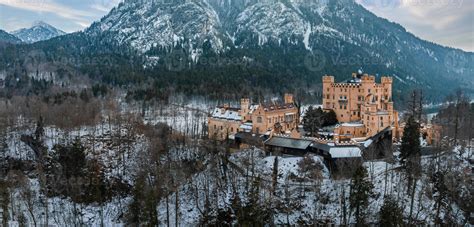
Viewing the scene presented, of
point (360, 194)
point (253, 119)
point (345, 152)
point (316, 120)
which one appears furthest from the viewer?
point (253, 119)

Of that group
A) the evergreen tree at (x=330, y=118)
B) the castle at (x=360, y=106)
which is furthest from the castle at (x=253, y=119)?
the castle at (x=360, y=106)

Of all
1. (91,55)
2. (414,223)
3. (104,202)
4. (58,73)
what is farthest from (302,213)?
(91,55)

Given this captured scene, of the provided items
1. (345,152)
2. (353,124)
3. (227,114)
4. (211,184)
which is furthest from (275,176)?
(227,114)

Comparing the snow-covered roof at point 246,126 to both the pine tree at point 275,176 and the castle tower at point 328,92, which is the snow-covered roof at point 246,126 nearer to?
the pine tree at point 275,176

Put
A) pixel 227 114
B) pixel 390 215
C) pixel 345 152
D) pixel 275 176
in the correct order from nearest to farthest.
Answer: pixel 390 215 < pixel 275 176 < pixel 345 152 < pixel 227 114

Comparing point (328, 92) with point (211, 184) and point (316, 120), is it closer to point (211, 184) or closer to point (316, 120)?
point (316, 120)

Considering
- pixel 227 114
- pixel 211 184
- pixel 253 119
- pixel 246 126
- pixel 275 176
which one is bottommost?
pixel 211 184

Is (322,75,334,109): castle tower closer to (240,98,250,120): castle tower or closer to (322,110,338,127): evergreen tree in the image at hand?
(322,110,338,127): evergreen tree
